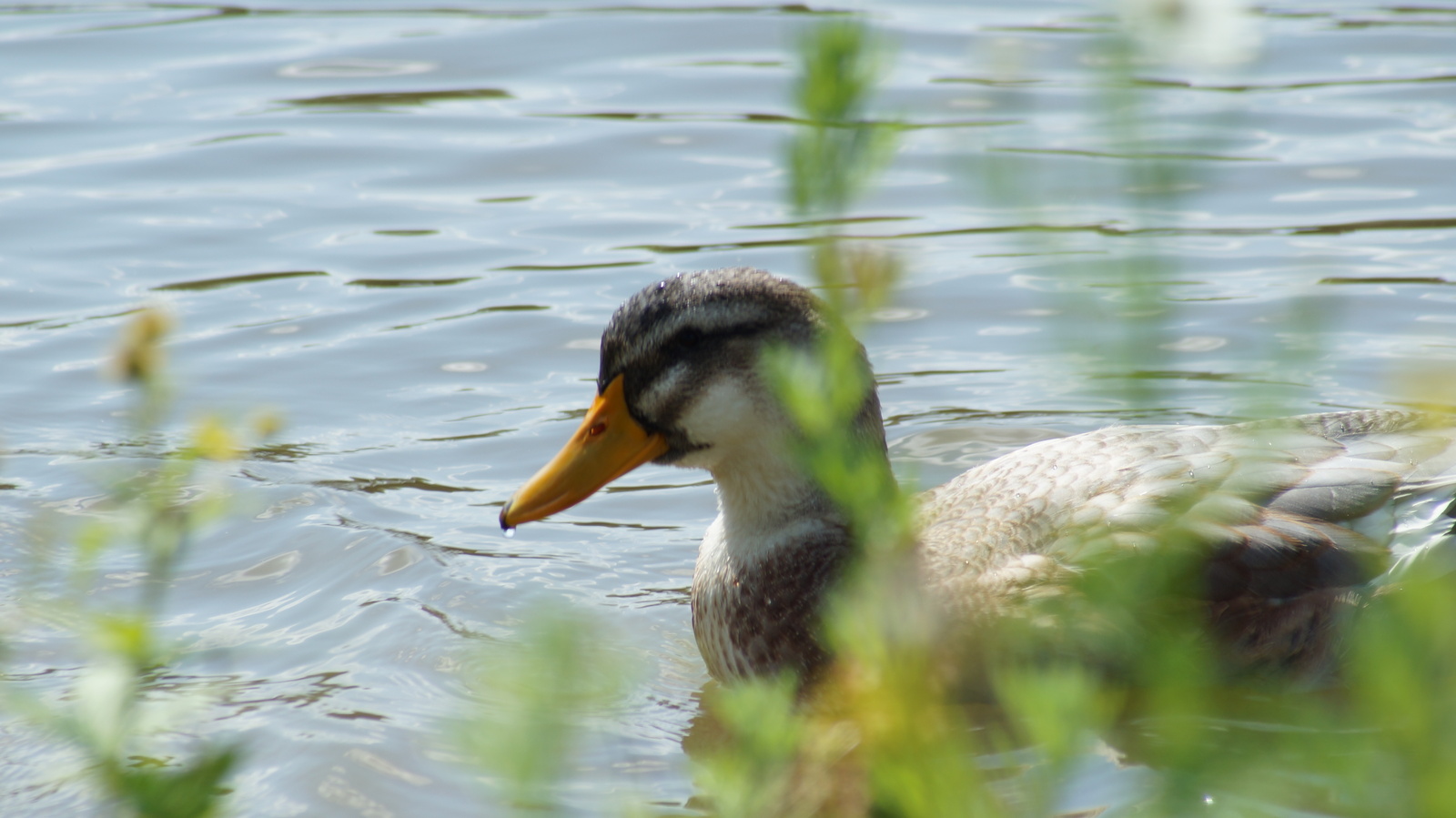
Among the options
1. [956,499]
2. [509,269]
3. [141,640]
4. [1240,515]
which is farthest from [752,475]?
[509,269]

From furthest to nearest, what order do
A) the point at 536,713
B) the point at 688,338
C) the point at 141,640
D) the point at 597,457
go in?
the point at 597,457 < the point at 688,338 < the point at 141,640 < the point at 536,713

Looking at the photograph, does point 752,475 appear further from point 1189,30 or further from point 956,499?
point 1189,30

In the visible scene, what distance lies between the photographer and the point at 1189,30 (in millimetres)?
1570

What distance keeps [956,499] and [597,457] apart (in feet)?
3.51

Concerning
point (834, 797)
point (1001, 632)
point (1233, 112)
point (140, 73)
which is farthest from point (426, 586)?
point (140, 73)

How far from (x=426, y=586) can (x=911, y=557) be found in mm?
3723

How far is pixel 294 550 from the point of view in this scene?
5758 millimetres

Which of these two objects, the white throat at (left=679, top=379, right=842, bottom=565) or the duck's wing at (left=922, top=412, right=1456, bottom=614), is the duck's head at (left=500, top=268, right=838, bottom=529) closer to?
the white throat at (left=679, top=379, right=842, bottom=565)

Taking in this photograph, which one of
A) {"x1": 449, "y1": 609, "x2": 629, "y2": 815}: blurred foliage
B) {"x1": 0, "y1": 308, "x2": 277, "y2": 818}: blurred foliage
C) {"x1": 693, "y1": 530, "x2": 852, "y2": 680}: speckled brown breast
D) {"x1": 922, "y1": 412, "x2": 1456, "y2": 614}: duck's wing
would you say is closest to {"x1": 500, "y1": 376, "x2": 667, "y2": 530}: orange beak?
{"x1": 693, "y1": 530, "x2": 852, "y2": 680}: speckled brown breast

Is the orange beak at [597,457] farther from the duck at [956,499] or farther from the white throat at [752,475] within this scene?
the white throat at [752,475]

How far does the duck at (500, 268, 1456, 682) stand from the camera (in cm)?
440

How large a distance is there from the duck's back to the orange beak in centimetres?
86

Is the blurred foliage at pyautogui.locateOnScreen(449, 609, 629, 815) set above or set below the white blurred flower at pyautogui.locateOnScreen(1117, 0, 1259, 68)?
below

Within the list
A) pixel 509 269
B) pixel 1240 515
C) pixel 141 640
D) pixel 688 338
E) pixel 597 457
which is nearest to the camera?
pixel 141 640
